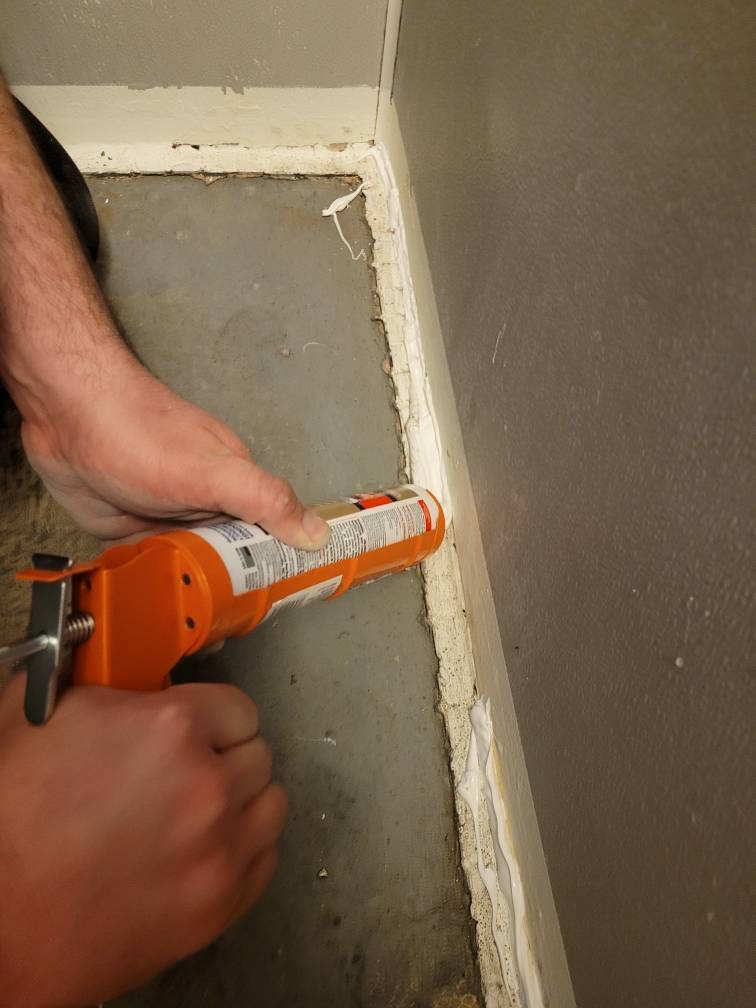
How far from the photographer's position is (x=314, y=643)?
0.84 metres

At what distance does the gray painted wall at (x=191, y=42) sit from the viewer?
3.01ft

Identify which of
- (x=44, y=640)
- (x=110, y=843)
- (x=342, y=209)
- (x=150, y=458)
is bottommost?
(x=110, y=843)

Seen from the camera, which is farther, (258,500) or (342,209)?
(342,209)

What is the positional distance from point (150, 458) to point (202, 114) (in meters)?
0.68

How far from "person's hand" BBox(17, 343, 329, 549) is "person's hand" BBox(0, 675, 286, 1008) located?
0.67 ft

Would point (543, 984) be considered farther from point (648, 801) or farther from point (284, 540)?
point (284, 540)

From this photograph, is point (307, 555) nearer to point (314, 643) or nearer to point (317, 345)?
A: point (314, 643)

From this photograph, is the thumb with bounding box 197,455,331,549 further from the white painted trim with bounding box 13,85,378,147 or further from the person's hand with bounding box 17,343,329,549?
the white painted trim with bounding box 13,85,378,147

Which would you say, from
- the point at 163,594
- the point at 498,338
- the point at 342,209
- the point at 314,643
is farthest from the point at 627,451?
the point at 342,209

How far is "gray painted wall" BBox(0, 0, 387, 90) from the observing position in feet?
3.01

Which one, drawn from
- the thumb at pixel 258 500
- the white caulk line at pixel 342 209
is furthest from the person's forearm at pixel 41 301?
the white caulk line at pixel 342 209

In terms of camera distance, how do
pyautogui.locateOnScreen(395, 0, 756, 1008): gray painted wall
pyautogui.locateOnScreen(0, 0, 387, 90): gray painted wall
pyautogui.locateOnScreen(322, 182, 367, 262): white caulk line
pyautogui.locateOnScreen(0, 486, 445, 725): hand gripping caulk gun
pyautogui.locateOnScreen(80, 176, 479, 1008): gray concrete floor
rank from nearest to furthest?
pyautogui.locateOnScreen(395, 0, 756, 1008): gray painted wall < pyautogui.locateOnScreen(0, 486, 445, 725): hand gripping caulk gun < pyautogui.locateOnScreen(80, 176, 479, 1008): gray concrete floor < pyautogui.locateOnScreen(0, 0, 387, 90): gray painted wall < pyautogui.locateOnScreen(322, 182, 367, 262): white caulk line

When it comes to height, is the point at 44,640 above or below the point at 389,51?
below

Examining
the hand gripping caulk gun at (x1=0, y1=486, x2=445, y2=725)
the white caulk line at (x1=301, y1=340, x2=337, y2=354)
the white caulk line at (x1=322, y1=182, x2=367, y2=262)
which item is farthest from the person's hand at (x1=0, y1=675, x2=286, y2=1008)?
the white caulk line at (x1=322, y1=182, x2=367, y2=262)
